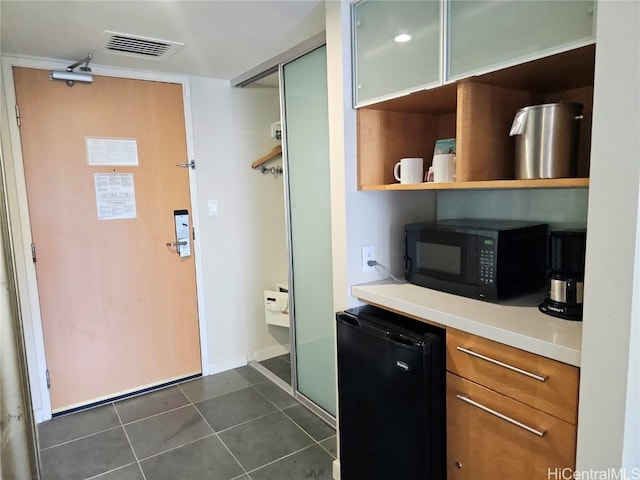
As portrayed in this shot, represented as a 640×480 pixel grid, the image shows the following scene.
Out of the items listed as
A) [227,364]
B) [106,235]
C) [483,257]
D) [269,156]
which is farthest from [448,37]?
[227,364]

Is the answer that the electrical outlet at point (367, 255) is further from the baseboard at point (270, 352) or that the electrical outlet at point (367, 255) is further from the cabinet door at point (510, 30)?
the baseboard at point (270, 352)

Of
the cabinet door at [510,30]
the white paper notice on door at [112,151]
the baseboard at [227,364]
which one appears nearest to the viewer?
the cabinet door at [510,30]

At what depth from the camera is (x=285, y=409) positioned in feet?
8.84

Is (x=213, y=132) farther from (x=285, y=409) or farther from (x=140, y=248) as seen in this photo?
(x=285, y=409)

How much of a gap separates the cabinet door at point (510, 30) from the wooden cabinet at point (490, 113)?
0.13 feet

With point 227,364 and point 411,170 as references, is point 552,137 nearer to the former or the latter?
point 411,170

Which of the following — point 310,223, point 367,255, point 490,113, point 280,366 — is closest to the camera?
point 490,113

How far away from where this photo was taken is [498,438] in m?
1.35

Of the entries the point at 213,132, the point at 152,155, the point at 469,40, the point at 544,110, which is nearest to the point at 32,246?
the point at 152,155

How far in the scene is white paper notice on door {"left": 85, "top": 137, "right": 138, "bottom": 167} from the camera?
2623 mm

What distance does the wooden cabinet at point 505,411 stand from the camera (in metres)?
1.18

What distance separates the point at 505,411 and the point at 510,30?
3.95 feet

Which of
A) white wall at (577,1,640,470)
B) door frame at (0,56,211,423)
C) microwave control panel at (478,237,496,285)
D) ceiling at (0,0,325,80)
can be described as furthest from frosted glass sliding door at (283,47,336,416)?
white wall at (577,1,640,470)

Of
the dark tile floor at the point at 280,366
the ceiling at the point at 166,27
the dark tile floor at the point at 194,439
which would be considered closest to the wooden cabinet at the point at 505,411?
the dark tile floor at the point at 194,439
